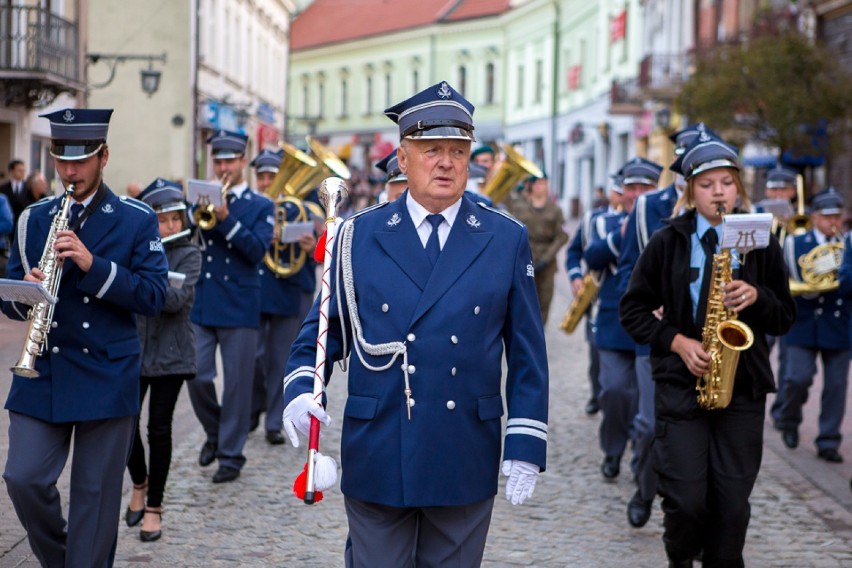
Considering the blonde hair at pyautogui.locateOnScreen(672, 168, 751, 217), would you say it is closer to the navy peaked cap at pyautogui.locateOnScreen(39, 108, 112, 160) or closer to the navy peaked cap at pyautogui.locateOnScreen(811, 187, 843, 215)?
the navy peaked cap at pyautogui.locateOnScreen(39, 108, 112, 160)

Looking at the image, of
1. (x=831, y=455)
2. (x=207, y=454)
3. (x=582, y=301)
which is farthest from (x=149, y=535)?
(x=582, y=301)

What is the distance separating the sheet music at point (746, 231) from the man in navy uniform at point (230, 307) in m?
4.00

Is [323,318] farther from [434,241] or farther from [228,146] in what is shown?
[228,146]

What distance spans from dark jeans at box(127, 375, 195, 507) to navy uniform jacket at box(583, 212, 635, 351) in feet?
9.39

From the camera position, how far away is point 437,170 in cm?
445

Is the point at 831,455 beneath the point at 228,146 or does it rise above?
beneath

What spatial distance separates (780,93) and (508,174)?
32.1 feet

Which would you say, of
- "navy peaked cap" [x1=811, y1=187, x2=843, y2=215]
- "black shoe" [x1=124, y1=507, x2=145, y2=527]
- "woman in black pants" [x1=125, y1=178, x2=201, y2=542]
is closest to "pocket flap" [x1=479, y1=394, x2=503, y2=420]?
"woman in black pants" [x1=125, y1=178, x2=201, y2=542]

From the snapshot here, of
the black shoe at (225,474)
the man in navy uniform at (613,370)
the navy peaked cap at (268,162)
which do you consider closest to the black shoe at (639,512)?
the man in navy uniform at (613,370)

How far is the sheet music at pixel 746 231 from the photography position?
575 centimetres

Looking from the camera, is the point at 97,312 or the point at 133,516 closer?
the point at 97,312

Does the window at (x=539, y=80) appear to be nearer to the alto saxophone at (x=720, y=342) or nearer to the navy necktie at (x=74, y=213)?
the alto saxophone at (x=720, y=342)

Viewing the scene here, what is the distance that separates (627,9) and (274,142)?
13.5 metres

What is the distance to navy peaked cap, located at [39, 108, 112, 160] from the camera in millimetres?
5602
